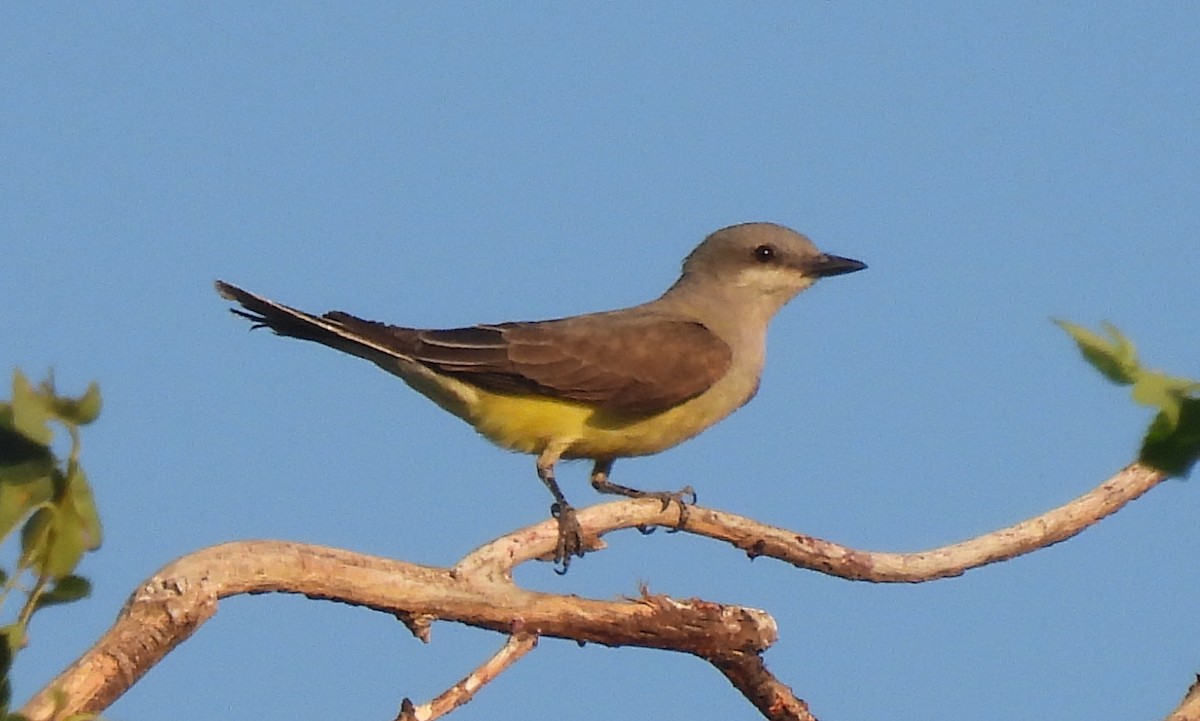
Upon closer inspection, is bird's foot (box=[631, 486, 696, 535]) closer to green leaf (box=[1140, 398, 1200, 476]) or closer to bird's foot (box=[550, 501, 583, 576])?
bird's foot (box=[550, 501, 583, 576])

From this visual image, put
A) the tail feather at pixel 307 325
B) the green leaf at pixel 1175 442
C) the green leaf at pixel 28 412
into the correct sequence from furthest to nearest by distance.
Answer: the tail feather at pixel 307 325
the green leaf at pixel 1175 442
the green leaf at pixel 28 412

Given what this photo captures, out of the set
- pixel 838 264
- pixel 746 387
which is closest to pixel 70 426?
pixel 746 387

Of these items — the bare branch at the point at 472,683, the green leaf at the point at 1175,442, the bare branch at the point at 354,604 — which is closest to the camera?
the green leaf at the point at 1175,442

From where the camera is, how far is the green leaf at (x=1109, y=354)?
1.70 m

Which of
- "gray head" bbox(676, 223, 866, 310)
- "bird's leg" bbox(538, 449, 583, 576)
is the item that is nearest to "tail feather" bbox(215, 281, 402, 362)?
"bird's leg" bbox(538, 449, 583, 576)

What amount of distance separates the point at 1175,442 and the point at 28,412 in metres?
1.41

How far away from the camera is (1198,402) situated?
1.80 metres

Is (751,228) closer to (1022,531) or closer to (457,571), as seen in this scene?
(1022,531)

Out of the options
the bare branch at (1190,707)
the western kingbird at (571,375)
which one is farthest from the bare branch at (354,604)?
the western kingbird at (571,375)

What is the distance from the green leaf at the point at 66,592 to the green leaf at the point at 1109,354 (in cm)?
129

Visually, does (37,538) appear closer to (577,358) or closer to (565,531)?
(565,531)

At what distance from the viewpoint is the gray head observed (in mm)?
9672

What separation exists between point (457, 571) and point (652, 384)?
375cm

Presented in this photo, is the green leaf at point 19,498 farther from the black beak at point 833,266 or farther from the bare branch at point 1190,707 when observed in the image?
the black beak at point 833,266
